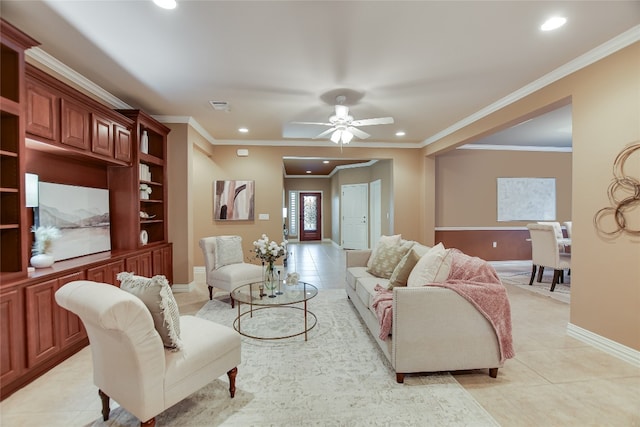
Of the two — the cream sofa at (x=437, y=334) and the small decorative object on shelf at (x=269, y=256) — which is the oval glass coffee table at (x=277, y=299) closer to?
Result: the small decorative object on shelf at (x=269, y=256)

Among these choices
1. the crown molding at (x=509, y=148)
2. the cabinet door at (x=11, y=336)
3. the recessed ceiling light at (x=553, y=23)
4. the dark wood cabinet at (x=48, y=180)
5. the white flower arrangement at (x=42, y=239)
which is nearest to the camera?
the cabinet door at (x=11, y=336)

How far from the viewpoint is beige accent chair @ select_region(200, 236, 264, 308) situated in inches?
148

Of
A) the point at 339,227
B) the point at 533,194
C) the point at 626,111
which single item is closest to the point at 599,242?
the point at 626,111

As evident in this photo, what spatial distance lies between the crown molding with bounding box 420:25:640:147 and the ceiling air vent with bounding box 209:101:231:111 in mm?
3597

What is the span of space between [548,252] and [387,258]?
3075 millimetres

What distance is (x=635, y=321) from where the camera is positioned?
2.34 m

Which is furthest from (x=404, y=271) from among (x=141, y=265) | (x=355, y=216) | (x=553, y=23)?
(x=355, y=216)

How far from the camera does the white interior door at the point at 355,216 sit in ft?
28.3

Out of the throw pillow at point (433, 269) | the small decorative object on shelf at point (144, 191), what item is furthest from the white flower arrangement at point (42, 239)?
the throw pillow at point (433, 269)

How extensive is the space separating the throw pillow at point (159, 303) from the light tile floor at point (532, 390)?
76cm

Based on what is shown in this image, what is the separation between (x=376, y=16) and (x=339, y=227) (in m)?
7.72

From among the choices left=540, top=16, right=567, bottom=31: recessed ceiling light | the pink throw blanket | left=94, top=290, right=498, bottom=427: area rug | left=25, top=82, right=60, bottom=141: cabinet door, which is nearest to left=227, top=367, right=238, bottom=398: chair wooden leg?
left=94, top=290, right=498, bottom=427: area rug

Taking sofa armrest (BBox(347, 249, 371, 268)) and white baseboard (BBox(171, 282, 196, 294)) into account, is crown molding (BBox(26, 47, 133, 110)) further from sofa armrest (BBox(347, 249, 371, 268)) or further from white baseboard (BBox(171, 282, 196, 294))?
sofa armrest (BBox(347, 249, 371, 268))

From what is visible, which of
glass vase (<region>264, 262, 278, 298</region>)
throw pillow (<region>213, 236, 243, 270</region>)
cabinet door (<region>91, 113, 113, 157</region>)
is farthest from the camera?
throw pillow (<region>213, 236, 243, 270</region>)
